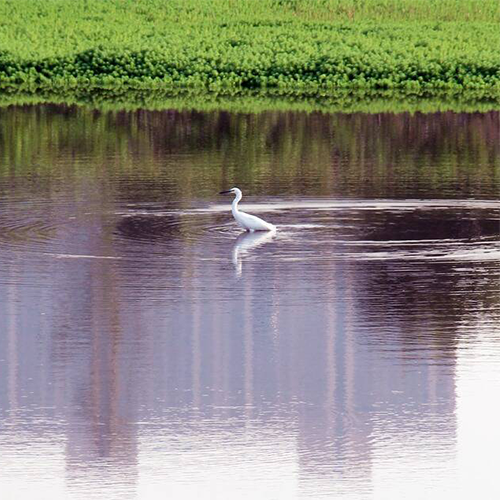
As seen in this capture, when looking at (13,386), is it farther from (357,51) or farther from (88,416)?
(357,51)

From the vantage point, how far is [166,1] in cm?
5697

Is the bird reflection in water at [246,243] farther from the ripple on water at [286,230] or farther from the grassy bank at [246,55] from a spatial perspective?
the grassy bank at [246,55]

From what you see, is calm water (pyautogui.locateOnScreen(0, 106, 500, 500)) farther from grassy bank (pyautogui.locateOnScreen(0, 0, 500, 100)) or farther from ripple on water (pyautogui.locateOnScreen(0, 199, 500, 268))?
grassy bank (pyautogui.locateOnScreen(0, 0, 500, 100))

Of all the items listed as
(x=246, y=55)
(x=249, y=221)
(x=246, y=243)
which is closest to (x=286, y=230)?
(x=249, y=221)

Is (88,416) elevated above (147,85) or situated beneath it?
situated beneath

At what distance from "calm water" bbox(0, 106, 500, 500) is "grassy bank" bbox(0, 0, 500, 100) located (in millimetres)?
16865

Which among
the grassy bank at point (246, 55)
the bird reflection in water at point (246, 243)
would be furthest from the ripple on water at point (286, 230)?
the grassy bank at point (246, 55)

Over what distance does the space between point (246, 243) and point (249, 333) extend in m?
4.59

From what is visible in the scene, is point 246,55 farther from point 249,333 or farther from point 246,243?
point 249,333

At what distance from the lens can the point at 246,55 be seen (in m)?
44.2

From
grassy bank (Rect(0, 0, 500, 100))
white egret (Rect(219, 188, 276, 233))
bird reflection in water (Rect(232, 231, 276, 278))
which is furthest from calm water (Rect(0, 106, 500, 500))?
grassy bank (Rect(0, 0, 500, 100))

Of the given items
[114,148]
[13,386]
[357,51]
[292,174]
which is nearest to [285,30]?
[357,51]

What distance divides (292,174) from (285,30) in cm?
2529

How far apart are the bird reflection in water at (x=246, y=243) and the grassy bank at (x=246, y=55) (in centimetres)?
2142
